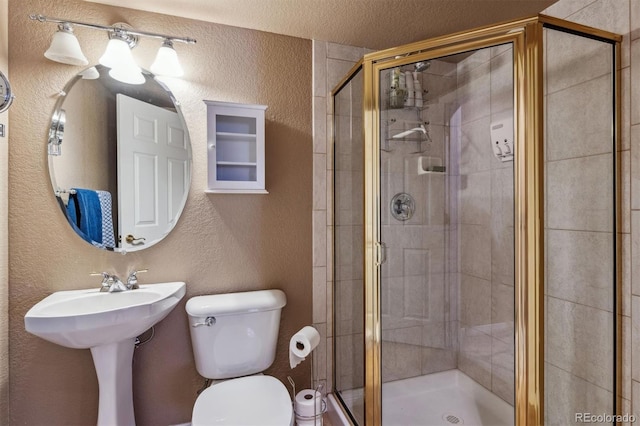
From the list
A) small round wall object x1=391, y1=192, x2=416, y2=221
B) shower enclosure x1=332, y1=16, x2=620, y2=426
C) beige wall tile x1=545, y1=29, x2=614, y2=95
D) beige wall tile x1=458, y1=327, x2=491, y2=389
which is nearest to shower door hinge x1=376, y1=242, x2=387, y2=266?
shower enclosure x1=332, y1=16, x2=620, y2=426

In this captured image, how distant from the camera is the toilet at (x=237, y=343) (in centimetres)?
141

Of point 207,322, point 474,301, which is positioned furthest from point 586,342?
point 207,322

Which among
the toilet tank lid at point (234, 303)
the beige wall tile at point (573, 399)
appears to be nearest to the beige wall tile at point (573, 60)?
the beige wall tile at point (573, 399)

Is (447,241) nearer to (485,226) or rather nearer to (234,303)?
A: (485,226)

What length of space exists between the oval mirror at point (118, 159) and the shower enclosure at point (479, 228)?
2.93 ft

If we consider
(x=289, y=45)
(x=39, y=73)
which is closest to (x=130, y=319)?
(x=39, y=73)

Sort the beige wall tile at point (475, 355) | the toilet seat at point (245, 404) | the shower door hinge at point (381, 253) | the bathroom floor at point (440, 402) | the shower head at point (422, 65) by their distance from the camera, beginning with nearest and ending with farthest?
the toilet seat at point (245, 404) < the shower head at point (422, 65) < the shower door hinge at point (381, 253) < the bathroom floor at point (440, 402) < the beige wall tile at point (475, 355)

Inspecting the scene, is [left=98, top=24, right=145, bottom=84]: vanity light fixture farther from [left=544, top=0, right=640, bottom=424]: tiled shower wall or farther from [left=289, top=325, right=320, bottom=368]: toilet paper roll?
[left=544, top=0, right=640, bottom=424]: tiled shower wall

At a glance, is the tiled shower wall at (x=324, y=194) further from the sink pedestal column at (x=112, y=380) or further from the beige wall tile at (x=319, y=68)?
the sink pedestal column at (x=112, y=380)

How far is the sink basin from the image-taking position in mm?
1210

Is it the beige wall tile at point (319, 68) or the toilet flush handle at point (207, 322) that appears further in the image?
the beige wall tile at point (319, 68)

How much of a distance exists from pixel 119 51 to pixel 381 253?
151 centimetres

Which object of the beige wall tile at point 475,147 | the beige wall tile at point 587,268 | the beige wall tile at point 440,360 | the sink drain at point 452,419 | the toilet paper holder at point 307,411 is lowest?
the sink drain at point 452,419

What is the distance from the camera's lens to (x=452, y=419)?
1760mm
